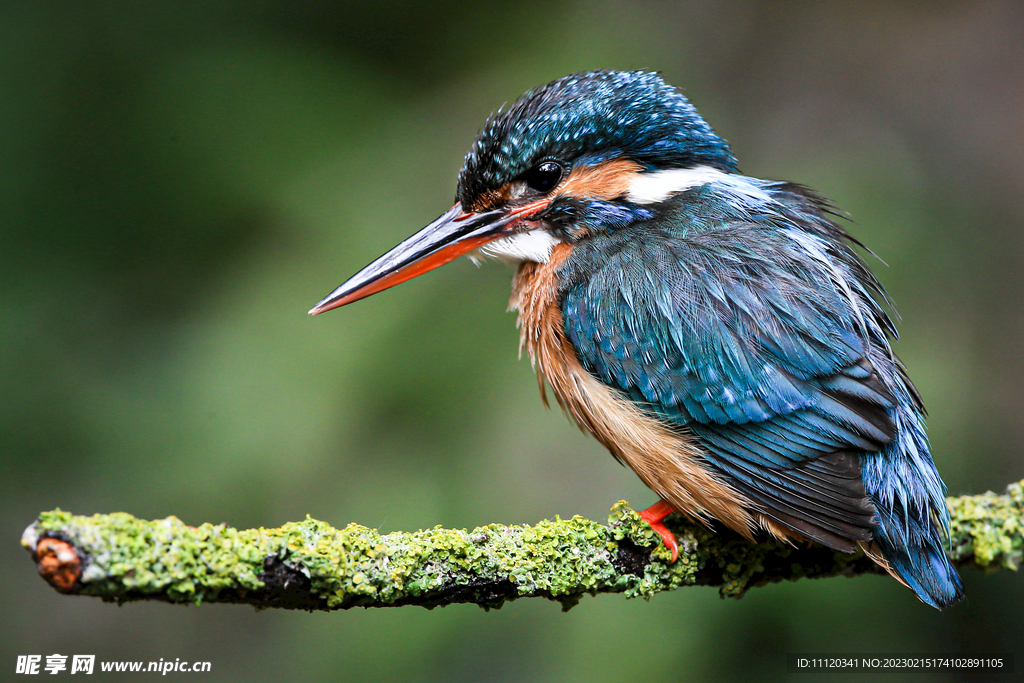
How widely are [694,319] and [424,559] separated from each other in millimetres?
803

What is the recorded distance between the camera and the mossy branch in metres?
1.13

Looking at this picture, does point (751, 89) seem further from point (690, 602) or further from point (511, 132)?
point (690, 602)

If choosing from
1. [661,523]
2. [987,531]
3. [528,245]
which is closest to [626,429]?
[661,523]

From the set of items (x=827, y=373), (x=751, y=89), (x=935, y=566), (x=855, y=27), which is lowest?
(x=935, y=566)

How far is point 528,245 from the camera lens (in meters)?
2.06

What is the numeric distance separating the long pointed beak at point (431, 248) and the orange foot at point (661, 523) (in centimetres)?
83

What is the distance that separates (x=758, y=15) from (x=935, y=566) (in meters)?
2.82

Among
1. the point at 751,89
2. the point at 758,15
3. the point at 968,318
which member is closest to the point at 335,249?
the point at 751,89

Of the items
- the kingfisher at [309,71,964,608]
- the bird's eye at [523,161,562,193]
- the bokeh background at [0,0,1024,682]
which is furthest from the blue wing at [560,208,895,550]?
the bokeh background at [0,0,1024,682]

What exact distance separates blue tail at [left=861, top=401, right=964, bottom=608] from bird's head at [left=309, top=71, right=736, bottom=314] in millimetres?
836

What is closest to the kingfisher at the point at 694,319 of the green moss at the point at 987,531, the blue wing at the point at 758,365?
→ the blue wing at the point at 758,365

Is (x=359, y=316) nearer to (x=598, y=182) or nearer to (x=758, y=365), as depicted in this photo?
(x=598, y=182)

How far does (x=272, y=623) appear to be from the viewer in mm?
2799

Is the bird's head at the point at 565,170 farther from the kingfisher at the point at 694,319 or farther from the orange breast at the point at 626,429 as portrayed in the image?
the orange breast at the point at 626,429
